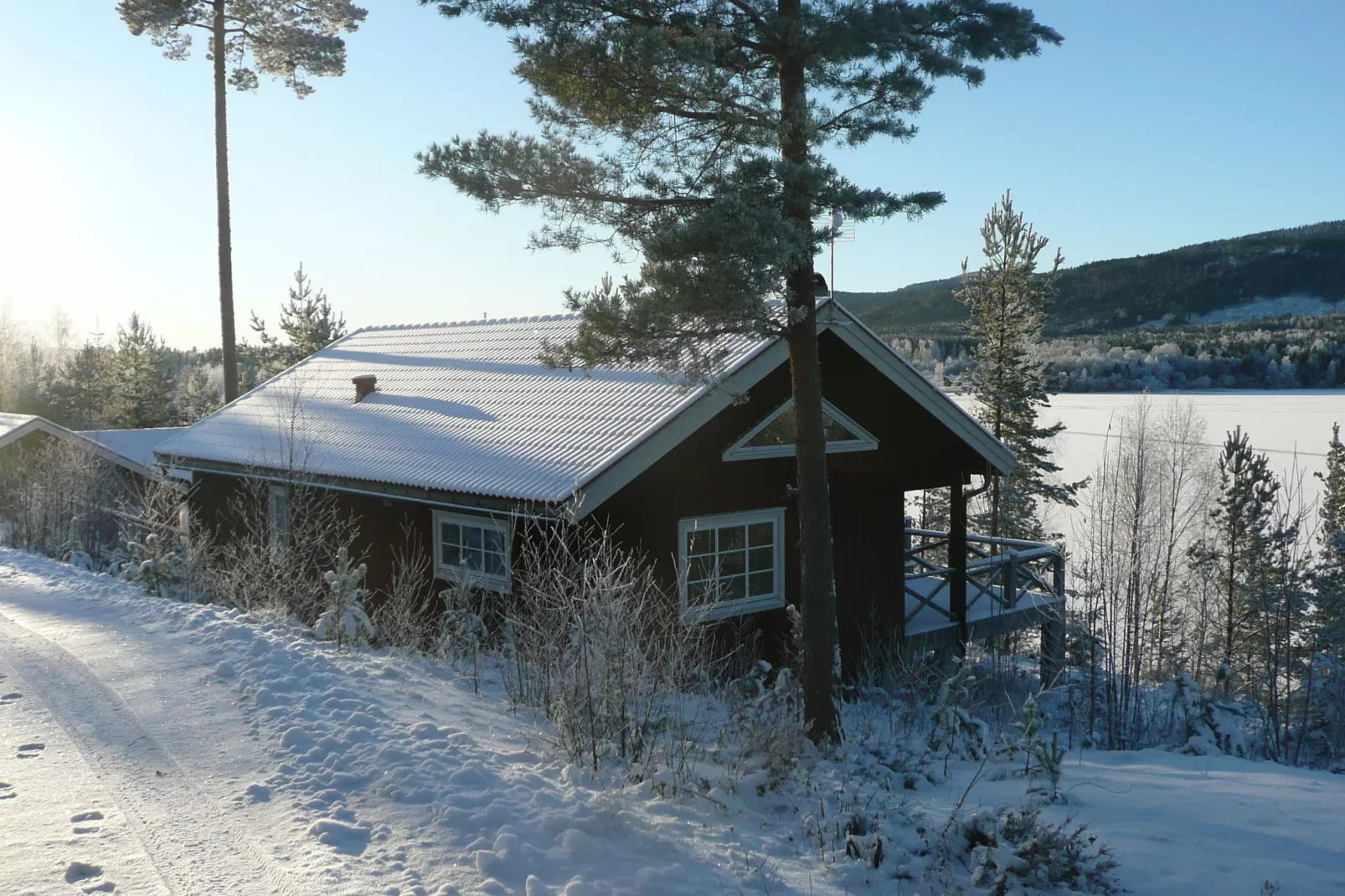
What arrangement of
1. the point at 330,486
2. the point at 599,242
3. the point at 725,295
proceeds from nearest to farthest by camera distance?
the point at 725,295, the point at 599,242, the point at 330,486

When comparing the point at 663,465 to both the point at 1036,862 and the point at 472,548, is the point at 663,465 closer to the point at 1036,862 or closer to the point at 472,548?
the point at 472,548

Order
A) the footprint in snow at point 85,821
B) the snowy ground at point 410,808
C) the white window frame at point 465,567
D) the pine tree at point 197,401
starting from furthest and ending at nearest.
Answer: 1. the pine tree at point 197,401
2. the white window frame at point 465,567
3. the footprint in snow at point 85,821
4. the snowy ground at point 410,808

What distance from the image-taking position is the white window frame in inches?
420

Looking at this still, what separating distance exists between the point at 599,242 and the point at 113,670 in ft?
17.2

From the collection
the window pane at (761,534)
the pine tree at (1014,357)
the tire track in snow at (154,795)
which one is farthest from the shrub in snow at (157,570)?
the pine tree at (1014,357)

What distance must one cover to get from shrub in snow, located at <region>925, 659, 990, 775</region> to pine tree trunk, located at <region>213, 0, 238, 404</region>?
805 inches

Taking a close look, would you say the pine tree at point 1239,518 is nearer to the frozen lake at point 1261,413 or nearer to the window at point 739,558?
the frozen lake at point 1261,413

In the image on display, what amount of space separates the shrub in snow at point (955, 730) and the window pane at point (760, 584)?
437 centimetres

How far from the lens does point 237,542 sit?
16000 millimetres

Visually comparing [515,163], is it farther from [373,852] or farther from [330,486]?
[330,486]

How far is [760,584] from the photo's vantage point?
39.6 feet

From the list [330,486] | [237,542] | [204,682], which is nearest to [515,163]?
[204,682]

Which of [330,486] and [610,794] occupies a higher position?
[330,486]

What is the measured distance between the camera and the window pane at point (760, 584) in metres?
12.0
